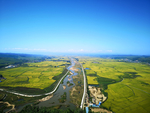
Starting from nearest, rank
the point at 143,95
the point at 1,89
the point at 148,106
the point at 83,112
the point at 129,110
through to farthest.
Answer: the point at 83,112, the point at 129,110, the point at 148,106, the point at 143,95, the point at 1,89

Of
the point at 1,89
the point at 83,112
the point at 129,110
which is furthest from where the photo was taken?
the point at 1,89

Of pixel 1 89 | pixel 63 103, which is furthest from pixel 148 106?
pixel 1 89

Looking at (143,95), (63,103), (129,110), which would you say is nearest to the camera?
(129,110)

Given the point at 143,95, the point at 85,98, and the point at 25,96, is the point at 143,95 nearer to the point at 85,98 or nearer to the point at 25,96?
the point at 85,98

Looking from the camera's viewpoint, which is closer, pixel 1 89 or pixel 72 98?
pixel 72 98

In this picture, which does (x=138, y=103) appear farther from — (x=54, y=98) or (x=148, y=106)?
(x=54, y=98)

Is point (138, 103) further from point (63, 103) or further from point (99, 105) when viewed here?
point (63, 103)

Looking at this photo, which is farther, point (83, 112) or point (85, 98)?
point (85, 98)

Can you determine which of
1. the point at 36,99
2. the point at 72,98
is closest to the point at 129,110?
the point at 72,98
